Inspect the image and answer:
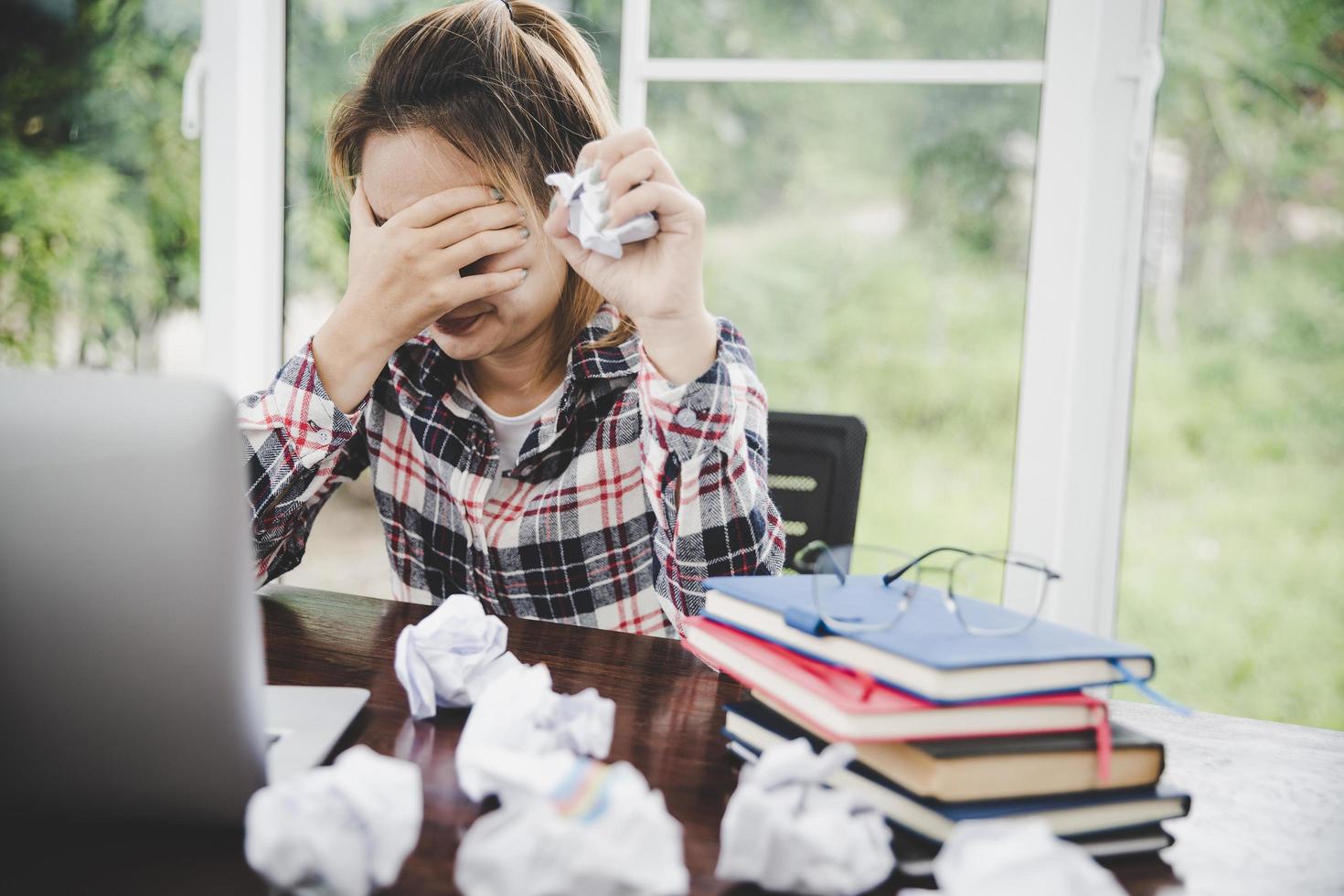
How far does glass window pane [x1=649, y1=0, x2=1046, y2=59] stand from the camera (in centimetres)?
179

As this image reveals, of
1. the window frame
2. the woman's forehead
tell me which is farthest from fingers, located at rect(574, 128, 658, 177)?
the window frame

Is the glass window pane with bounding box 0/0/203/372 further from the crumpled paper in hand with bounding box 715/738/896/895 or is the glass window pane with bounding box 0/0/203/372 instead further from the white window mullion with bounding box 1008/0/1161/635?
the crumpled paper in hand with bounding box 715/738/896/895

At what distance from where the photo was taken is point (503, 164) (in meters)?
1.04

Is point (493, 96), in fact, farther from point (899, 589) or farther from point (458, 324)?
point (899, 589)

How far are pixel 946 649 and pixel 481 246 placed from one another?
0.69 metres

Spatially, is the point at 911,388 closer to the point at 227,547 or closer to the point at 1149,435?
the point at 1149,435

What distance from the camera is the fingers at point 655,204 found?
2.55 ft

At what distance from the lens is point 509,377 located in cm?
124

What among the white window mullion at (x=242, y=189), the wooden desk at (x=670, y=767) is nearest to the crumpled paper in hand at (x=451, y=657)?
the wooden desk at (x=670, y=767)

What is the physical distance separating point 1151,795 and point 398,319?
784 millimetres

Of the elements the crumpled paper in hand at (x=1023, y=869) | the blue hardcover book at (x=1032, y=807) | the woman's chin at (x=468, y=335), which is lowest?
the blue hardcover book at (x=1032, y=807)

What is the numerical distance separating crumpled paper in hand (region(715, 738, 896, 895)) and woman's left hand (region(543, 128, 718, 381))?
1.52 feet

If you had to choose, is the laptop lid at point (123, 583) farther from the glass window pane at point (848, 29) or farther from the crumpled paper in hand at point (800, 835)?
the glass window pane at point (848, 29)

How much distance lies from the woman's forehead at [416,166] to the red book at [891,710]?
68 centimetres
